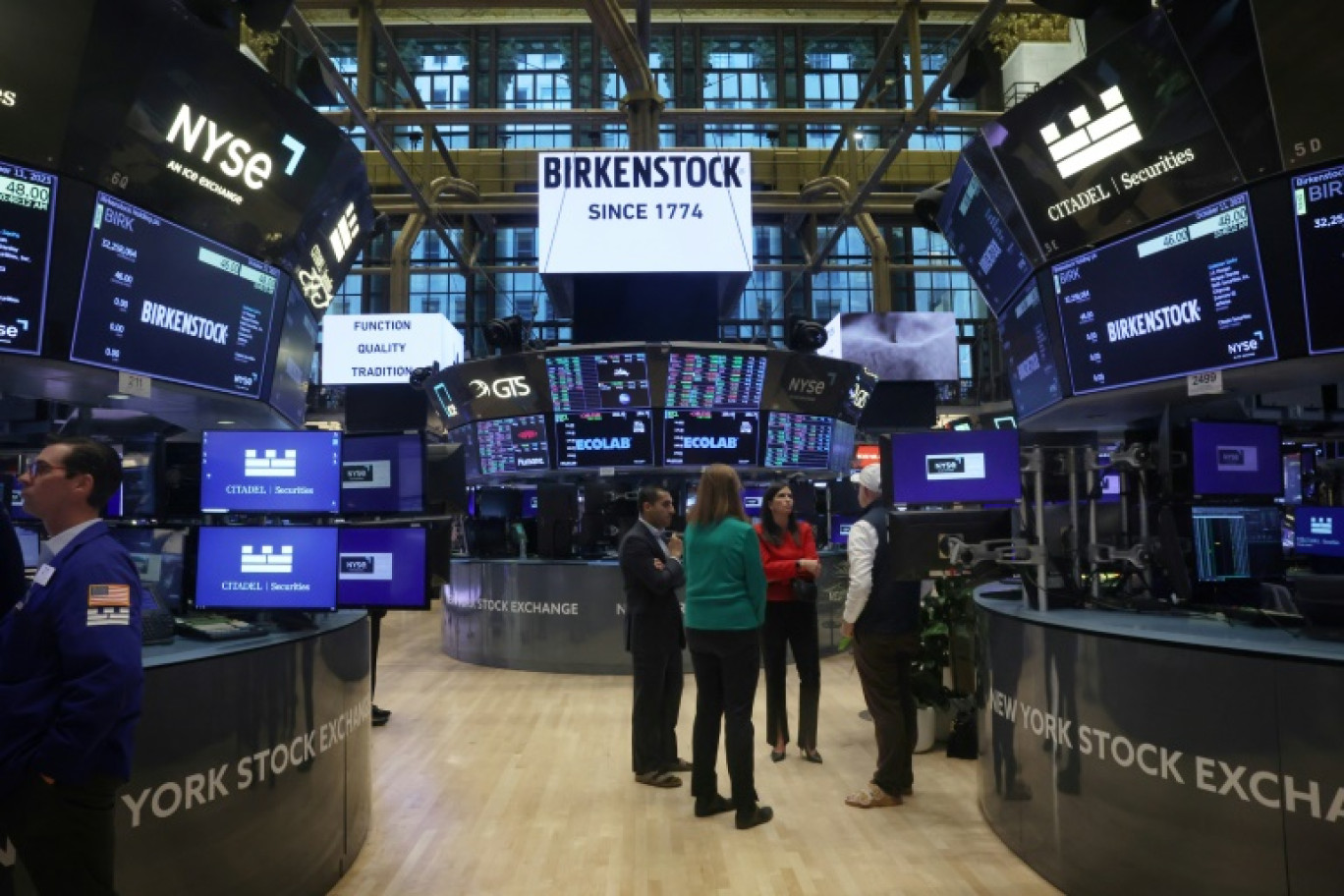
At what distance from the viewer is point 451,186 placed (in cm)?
1502

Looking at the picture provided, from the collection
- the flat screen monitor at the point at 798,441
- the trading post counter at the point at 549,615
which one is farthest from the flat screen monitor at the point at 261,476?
the flat screen monitor at the point at 798,441

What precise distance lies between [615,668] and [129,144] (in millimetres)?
5983

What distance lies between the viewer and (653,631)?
513 centimetres

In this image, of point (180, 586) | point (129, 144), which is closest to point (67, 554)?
point (180, 586)

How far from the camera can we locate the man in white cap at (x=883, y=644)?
15.3 ft

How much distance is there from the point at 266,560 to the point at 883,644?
2.77 metres

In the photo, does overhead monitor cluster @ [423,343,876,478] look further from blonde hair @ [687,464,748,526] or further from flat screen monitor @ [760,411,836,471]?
blonde hair @ [687,464,748,526]

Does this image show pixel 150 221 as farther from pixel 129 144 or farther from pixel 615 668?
pixel 615 668

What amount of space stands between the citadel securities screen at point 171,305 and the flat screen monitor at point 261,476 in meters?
0.73

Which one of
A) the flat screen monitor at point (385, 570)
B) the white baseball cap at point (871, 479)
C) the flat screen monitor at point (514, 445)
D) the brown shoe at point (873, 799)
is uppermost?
the flat screen monitor at point (514, 445)

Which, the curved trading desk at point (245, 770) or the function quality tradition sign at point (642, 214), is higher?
the function quality tradition sign at point (642, 214)

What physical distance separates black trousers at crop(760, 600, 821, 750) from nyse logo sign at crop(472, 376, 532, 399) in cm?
487

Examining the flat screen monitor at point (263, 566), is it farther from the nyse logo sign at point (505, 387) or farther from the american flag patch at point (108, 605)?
the nyse logo sign at point (505, 387)

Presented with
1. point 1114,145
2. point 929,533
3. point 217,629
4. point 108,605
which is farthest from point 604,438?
point 108,605
